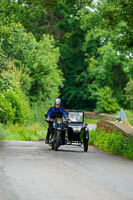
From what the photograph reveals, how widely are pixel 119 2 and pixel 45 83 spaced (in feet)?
69.7

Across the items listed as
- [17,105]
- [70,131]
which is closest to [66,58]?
[17,105]

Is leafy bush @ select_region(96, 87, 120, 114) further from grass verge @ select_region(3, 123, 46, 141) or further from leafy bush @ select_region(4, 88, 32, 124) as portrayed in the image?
grass verge @ select_region(3, 123, 46, 141)

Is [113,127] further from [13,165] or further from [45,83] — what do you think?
[45,83]

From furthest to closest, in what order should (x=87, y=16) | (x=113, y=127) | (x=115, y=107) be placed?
(x=115, y=107) < (x=87, y=16) < (x=113, y=127)

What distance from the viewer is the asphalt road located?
30.1ft

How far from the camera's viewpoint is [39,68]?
4003cm

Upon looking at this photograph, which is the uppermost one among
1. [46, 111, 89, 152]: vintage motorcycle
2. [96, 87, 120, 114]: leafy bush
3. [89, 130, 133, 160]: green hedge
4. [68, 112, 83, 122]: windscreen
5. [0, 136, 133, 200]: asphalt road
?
[96, 87, 120, 114]: leafy bush

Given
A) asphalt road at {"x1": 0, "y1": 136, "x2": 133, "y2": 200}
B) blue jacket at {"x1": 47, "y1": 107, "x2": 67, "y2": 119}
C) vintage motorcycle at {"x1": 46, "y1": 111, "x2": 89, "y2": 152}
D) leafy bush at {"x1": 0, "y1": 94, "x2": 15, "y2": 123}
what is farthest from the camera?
leafy bush at {"x1": 0, "y1": 94, "x2": 15, "y2": 123}

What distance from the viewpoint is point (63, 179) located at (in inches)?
431

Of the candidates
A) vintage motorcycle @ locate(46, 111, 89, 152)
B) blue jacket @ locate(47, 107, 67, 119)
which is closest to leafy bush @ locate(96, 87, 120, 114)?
vintage motorcycle @ locate(46, 111, 89, 152)

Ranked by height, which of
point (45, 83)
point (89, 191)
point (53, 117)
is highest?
point (45, 83)

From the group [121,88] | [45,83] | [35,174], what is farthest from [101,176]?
[121,88]

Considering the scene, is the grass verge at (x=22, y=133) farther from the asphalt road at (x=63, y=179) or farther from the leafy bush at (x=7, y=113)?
the asphalt road at (x=63, y=179)

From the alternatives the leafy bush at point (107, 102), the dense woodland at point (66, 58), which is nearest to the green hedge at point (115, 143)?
the dense woodland at point (66, 58)
